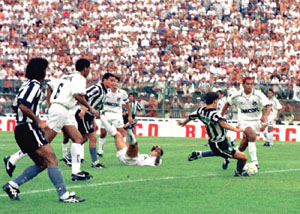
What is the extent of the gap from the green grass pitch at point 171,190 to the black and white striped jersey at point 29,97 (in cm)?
121

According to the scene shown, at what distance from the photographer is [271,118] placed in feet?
83.7

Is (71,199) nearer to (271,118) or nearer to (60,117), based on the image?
(60,117)

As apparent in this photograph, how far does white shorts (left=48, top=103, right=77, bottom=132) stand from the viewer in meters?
12.7

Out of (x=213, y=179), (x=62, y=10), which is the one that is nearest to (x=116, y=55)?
(x=62, y=10)

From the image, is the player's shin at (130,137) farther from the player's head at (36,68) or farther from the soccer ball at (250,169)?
the player's head at (36,68)

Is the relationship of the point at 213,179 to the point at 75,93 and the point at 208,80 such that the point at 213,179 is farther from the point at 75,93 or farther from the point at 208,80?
the point at 208,80

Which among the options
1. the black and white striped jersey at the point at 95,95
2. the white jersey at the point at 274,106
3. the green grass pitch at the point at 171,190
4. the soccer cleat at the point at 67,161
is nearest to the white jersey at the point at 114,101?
the green grass pitch at the point at 171,190

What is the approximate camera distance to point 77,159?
12750 millimetres

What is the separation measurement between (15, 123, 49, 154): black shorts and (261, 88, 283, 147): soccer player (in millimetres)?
15132

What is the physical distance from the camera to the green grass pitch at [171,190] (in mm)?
9484

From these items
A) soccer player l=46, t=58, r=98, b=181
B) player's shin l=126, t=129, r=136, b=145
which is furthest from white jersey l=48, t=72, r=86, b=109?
player's shin l=126, t=129, r=136, b=145

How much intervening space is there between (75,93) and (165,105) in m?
17.9

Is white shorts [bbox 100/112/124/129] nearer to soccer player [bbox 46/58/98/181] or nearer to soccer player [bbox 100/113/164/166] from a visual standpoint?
soccer player [bbox 100/113/164/166]

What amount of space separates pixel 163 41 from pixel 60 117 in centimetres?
2357
